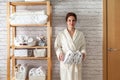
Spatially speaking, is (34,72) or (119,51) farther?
(119,51)

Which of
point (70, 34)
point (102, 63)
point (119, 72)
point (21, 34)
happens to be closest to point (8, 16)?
point (21, 34)

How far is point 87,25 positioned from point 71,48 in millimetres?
498

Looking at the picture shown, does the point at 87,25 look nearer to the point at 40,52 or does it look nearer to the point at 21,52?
the point at 40,52

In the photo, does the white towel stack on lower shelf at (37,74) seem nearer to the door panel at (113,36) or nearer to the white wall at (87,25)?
the white wall at (87,25)

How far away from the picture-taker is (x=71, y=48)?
9.20 ft

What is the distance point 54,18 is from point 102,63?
0.93m

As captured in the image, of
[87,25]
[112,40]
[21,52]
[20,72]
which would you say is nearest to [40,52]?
[21,52]

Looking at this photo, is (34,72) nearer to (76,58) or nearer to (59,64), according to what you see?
(59,64)

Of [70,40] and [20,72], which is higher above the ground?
[70,40]

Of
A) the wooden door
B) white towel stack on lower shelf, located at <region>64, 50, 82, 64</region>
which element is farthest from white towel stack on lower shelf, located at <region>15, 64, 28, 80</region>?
the wooden door

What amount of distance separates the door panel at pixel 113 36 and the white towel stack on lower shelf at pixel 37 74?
37.5 inches

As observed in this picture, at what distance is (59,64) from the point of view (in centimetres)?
316

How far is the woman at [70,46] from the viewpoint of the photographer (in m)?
2.80

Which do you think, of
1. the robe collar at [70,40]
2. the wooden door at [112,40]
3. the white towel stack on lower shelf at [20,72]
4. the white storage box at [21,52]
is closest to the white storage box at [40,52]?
the white storage box at [21,52]
